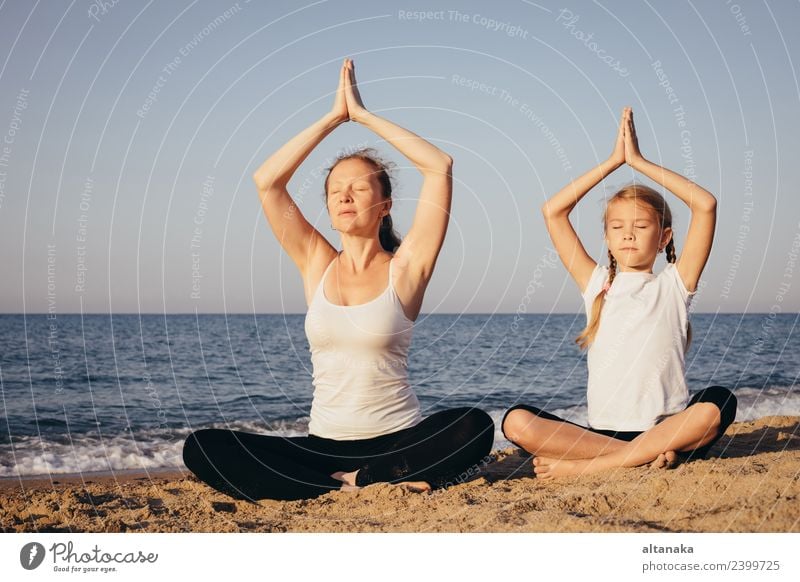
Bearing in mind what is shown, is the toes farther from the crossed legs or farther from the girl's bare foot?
the girl's bare foot

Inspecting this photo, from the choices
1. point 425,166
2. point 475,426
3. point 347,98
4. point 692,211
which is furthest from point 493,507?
point 347,98

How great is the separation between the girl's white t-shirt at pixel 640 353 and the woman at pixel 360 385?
0.81 meters

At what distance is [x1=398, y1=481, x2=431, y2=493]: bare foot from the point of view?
4.68m

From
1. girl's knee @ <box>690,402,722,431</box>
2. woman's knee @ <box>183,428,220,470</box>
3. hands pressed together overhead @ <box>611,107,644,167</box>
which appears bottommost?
woman's knee @ <box>183,428,220,470</box>

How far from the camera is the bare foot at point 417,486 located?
15.4 ft

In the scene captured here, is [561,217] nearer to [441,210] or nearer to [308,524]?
[441,210]

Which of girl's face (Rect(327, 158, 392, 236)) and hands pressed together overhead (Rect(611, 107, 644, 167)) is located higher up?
hands pressed together overhead (Rect(611, 107, 644, 167))

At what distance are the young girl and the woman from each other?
1.99 feet

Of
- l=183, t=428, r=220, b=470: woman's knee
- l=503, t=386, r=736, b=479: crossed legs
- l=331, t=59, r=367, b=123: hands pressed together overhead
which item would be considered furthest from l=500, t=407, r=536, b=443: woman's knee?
l=331, t=59, r=367, b=123: hands pressed together overhead

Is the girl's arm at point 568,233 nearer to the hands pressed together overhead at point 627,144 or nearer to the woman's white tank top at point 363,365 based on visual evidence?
the hands pressed together overhead at point 627,144

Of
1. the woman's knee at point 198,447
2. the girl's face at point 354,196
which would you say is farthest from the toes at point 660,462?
the woman's knee at point 198,447
